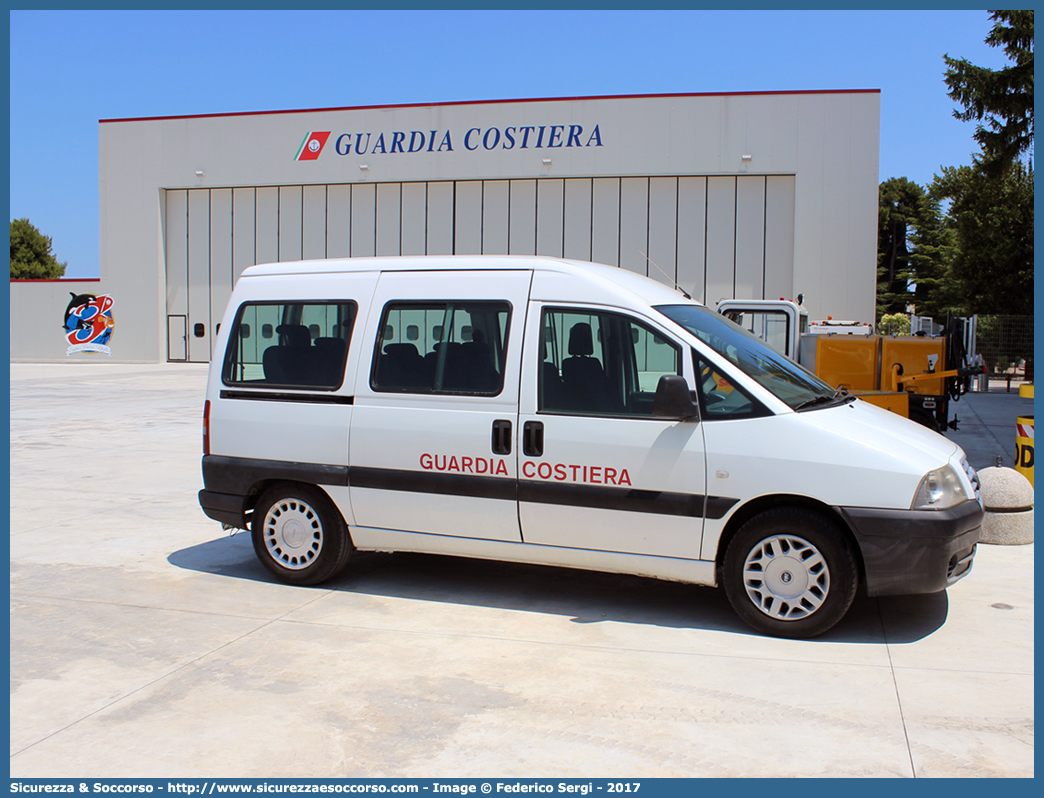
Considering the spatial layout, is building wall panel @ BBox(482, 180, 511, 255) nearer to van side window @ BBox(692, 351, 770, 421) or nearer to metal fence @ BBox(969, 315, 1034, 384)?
metal fence @ BBox(969, 315, 1034, 384)

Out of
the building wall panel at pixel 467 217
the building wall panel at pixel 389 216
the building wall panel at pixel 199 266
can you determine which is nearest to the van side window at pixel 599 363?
the building wall panel at pixel 467 217

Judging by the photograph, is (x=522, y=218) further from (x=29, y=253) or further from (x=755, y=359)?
(x=29, y=253)

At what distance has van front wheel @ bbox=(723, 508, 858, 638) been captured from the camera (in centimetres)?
483

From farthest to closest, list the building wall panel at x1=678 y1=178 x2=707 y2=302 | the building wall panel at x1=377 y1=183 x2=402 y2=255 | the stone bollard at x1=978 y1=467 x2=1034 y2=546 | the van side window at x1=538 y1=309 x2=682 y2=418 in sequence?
the building wall panel at x1=377 y1=183 x2=402 y2=255, the building wall panel at x1=678 y1=178 x2=707 y2=302, the stone bollard at x1=978 y1=467 x2=1034 y2=546, the van side window at x1=538 y1=309 x2=682 y2=418

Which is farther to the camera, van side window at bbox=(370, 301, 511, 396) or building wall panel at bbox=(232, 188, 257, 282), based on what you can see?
building wall panel at bbox=(232, 188, 257, 282)

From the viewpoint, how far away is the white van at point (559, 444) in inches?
190

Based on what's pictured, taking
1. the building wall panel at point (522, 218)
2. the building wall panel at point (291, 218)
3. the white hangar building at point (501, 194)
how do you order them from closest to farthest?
the white hangar building at point (501, 194)
the building wall panel at point (522, 218)
the building wall panel at point (291, 218)

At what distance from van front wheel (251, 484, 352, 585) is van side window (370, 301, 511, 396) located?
2.98 feet

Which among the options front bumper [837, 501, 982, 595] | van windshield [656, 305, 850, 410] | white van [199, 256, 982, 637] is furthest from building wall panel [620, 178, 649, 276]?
front bumper [837, 501, 982, 595]

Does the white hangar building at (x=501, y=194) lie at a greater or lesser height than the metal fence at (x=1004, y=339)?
greater

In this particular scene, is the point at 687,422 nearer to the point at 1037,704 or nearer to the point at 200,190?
the point at 1037,704

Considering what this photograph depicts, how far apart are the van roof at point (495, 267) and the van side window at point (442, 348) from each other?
26 centimetres

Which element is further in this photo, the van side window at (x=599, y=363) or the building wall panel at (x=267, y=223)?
the building wall panel at (x=267, y=223)

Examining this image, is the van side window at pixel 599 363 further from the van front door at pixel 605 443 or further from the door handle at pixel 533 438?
the door handle at pixel 533 438
